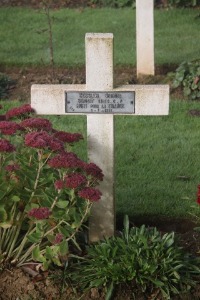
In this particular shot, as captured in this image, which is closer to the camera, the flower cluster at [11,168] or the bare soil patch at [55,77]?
the flower cluster at [11,168]

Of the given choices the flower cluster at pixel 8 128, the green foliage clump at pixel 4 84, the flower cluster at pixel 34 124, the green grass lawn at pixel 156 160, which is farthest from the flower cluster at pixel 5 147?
the green foliage clump at pixel 4 84

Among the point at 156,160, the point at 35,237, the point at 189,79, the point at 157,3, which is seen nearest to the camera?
the point at 35,237

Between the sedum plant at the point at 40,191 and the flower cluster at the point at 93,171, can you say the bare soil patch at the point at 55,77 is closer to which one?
the sedum plant at the point at 40,191

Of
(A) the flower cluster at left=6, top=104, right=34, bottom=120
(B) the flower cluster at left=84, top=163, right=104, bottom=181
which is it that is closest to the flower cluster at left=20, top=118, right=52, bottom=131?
(A) the flower cluster at left=6, top=104, right=34, bottom=120

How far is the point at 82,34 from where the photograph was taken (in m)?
11.9

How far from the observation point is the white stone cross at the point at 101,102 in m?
5.52

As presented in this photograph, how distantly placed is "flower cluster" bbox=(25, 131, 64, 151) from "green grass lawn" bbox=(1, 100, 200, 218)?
3.98ft

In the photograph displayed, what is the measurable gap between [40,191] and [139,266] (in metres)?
0.71

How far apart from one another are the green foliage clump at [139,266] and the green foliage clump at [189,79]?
4.05 m

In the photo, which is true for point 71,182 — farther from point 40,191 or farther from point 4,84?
point 4,84

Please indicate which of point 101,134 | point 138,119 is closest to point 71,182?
point 101,134

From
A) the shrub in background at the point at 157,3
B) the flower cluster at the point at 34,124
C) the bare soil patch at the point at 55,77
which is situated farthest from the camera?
the shrub in background at the point at 157,3

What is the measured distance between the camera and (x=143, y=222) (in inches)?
252

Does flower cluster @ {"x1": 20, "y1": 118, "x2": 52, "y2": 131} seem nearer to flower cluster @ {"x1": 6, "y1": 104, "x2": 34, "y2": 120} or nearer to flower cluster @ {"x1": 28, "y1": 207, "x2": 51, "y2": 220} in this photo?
flower cluster @ {"x1": 6, "y1": 104, "x2": 34, "y2": 120}
